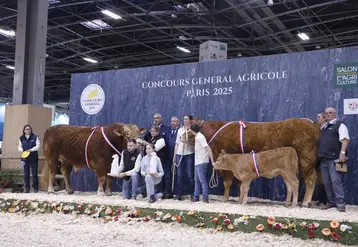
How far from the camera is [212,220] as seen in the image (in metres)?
5.46

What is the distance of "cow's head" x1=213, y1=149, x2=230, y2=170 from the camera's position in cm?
718

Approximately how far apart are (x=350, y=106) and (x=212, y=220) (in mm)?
3345

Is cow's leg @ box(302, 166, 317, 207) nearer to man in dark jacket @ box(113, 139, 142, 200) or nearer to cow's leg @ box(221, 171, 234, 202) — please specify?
cow's leg @ box(221, 171, 234, 202)

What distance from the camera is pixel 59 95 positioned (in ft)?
104

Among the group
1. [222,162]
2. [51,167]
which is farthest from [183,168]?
[51,167]

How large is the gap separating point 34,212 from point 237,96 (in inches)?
166

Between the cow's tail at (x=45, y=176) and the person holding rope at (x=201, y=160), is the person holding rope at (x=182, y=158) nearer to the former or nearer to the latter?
the person holding rope at (x=201, y=160)

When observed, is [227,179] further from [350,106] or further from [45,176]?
[45,176]

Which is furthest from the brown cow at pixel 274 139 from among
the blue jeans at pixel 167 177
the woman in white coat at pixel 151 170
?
the blue jeans at pixel 167 177

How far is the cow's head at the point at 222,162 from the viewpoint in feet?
23.5

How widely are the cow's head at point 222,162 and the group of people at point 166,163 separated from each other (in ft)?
0.36

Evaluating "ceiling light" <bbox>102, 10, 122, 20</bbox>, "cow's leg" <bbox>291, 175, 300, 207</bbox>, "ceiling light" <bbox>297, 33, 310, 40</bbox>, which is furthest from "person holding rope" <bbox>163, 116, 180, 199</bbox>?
"ceiling light" <bbox>297, 33, 310, 40</bbox>

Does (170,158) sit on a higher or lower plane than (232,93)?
lower

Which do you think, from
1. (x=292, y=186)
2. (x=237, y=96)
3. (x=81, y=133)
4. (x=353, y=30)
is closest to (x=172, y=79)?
(x=237, y=96)
